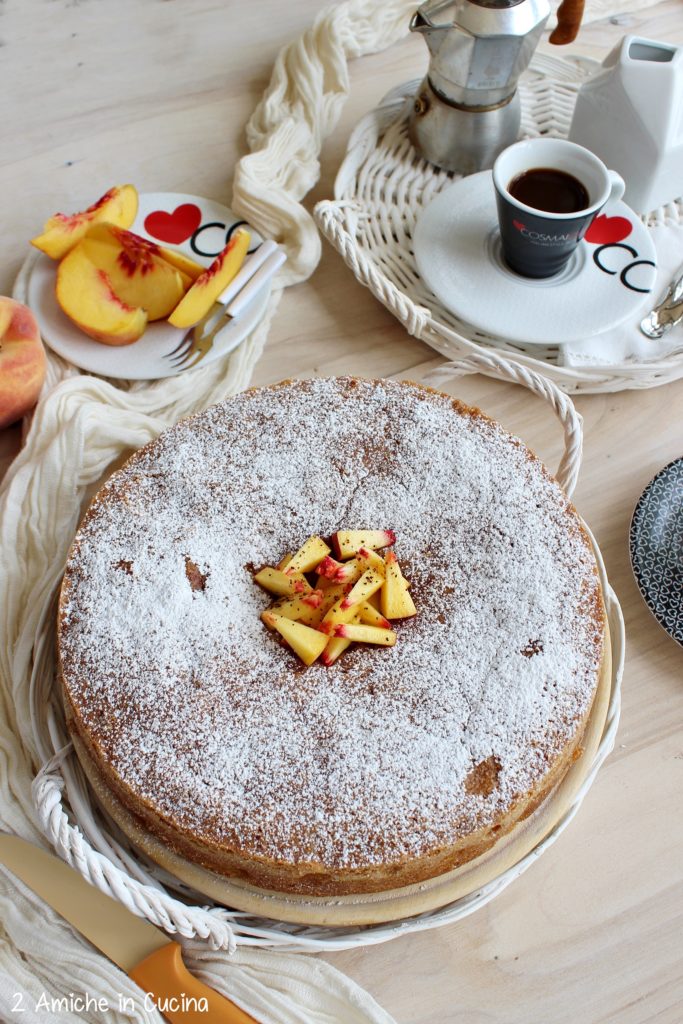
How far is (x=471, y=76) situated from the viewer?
1.35m

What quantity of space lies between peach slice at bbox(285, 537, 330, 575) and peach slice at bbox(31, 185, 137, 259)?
67 centimetres

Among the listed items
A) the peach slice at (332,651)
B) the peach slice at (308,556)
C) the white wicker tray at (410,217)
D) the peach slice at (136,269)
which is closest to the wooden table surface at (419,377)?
the white wicker tray at (410,217)

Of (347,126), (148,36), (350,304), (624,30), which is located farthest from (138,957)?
(624,30)

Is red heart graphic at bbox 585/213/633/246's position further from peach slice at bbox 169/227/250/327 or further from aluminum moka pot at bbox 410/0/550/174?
peach slice at bbox 169/227/250/327

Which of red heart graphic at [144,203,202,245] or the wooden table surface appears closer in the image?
the wooden table surface

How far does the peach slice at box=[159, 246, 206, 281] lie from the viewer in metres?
1.34

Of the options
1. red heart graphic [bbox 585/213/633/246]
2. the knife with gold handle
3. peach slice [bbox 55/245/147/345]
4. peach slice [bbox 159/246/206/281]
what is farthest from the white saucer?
the knife with gold handle

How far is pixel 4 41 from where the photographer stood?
1.72m

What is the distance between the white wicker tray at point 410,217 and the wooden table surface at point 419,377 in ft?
0.18

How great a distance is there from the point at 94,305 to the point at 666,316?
84 cm

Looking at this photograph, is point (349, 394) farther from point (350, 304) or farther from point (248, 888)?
point (248, 888)

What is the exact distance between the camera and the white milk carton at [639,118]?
1318 mm

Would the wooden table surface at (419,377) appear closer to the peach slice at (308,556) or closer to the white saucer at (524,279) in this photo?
the white saucer at (524,279)

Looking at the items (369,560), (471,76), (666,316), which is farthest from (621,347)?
(369,560)
